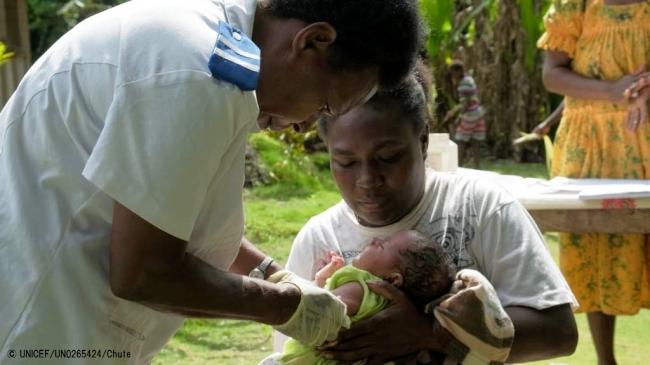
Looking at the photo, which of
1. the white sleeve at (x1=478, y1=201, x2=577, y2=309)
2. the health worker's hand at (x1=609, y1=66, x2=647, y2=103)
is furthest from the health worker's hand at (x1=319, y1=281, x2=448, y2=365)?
the health worker's hand at (x1=609, y1=66, x2=647, y2=103)

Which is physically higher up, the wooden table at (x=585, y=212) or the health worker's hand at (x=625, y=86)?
the health worker's hand at (x=625, y=86)

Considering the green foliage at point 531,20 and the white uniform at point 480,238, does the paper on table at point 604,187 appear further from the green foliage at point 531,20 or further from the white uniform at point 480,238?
the green foliage at point 531,20

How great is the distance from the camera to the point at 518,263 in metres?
2.77

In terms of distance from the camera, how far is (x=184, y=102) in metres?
1.86

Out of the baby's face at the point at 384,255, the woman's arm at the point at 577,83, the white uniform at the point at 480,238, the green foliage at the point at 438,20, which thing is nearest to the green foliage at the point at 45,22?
the green foliage at the point at 438,20

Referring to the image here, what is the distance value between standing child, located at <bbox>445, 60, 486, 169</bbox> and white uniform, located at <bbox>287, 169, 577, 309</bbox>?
32.1ft

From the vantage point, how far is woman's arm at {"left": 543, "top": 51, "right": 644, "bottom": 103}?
4973 millimetres

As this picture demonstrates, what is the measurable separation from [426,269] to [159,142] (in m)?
1.09

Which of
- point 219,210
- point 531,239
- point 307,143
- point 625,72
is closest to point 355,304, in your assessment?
point 531,239

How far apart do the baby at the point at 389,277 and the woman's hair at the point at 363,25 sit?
71 cm

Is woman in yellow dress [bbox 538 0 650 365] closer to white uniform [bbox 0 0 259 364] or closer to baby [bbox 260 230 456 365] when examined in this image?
baby [bbox 260 230 456 365]

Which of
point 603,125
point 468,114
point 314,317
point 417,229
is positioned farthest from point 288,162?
point 314,317

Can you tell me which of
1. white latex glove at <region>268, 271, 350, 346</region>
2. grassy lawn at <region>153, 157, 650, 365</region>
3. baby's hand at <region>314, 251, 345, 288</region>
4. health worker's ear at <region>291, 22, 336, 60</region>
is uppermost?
health worker's ear at <region>291, 22, 336, 60</region>

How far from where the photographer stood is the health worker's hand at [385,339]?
2.69 m
